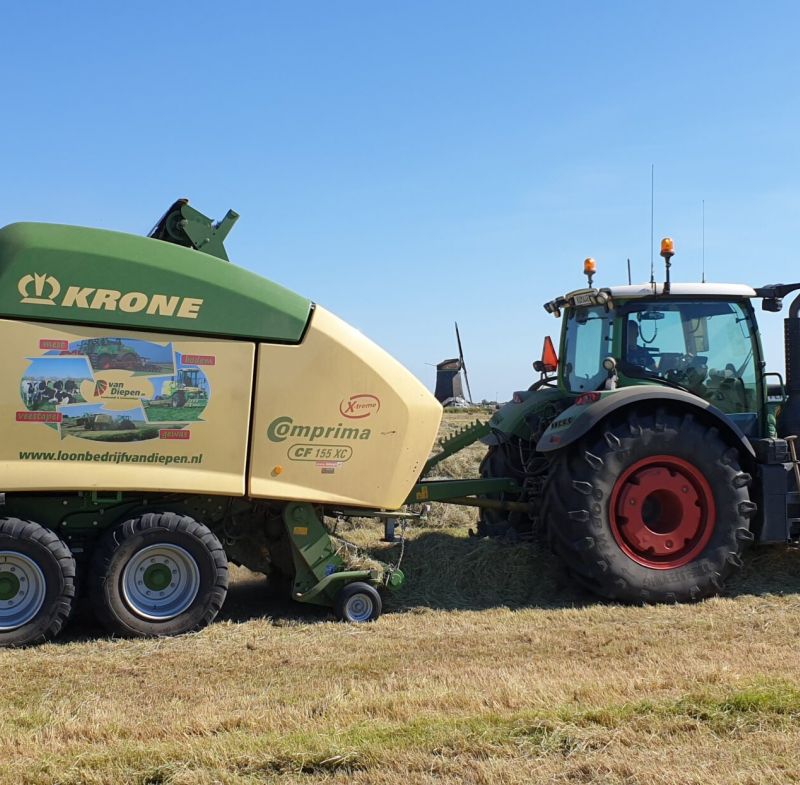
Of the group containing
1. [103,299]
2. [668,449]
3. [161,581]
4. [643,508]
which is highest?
[103,299]

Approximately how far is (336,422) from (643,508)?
2285 millimetres

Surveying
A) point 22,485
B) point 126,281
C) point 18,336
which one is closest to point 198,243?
point 126,281

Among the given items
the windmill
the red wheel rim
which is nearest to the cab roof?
the red wheel rim

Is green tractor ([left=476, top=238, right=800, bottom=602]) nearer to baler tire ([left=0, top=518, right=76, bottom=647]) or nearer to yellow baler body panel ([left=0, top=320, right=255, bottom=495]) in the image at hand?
yellow baler body panel ([left=0, top=320, right=255, bottom=495])

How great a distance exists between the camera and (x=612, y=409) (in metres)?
6.41

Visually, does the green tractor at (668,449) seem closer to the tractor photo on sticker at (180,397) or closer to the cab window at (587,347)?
the cab window at (587,347)

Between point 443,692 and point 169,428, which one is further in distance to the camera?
point 169,428

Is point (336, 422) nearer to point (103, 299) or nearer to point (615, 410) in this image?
point (103, 299)

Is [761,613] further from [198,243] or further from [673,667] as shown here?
[198,243]

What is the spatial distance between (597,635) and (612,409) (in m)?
1.56

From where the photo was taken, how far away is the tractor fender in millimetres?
6395

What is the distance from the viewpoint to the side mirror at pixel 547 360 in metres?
8.51

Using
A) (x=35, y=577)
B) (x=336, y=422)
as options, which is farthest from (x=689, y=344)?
(x=35, y=577)

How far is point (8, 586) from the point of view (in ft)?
18.2
